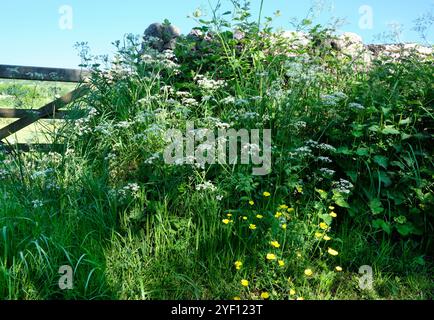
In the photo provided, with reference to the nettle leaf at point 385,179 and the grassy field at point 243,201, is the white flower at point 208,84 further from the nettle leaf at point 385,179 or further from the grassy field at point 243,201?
the nettle leaf at point 385,179

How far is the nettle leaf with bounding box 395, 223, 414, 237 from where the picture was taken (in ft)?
11.2

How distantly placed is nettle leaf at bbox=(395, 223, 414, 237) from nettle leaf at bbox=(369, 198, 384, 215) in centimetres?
21

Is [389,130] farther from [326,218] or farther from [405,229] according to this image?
[326,218]

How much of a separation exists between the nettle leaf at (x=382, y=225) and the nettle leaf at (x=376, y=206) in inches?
3.2

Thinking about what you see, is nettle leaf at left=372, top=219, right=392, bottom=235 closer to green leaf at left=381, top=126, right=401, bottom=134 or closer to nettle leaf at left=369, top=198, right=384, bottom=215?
nettle leaf at left=369, top=198, right=384, bottom=215

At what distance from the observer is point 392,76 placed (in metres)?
4.25

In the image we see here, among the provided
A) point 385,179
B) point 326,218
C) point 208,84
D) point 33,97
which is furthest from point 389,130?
point 33,97

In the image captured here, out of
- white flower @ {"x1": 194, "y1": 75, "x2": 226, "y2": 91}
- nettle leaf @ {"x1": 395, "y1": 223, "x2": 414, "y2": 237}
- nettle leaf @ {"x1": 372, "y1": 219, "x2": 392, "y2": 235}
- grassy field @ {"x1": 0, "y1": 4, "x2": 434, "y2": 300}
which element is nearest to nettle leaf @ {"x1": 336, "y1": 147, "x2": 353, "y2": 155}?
grassy field @ {"x1": 0, "y1": 4, "x2": 434, "y2": 300}

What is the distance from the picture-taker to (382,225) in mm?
3373

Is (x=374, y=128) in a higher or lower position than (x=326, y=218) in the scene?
higher

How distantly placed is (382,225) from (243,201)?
3.88 feet

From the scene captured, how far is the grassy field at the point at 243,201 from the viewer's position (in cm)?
273

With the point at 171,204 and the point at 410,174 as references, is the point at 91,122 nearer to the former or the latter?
the point at 171,204

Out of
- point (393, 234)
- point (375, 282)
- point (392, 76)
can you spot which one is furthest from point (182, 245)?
point (392, 76)
